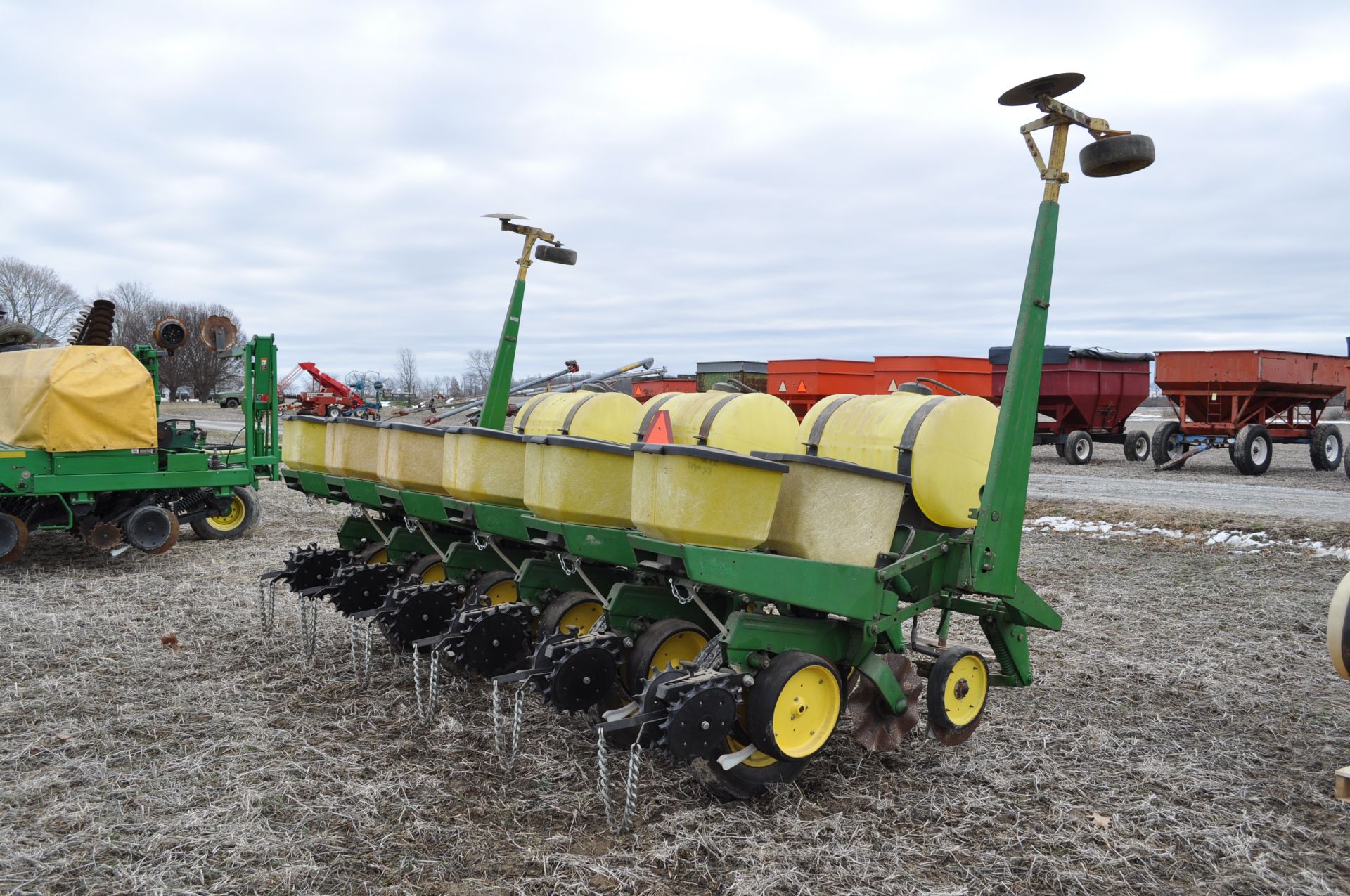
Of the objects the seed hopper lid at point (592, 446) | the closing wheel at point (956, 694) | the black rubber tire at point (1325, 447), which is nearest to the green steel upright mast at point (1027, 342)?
the closing wheel at point (956, 694)

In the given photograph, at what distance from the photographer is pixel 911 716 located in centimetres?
432

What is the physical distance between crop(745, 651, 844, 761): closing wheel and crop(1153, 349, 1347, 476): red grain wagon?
1556 centimetres

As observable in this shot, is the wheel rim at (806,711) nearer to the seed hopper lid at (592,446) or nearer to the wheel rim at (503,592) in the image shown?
the seed hopper lid at (592,446)

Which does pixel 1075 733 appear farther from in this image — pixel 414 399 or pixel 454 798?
pixel 414 399

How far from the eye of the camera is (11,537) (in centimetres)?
872

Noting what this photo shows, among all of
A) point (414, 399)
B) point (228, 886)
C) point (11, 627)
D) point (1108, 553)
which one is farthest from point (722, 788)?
point (414, 399)

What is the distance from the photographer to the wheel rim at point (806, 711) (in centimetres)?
378

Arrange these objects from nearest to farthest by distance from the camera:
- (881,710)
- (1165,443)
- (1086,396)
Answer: (881,710)
(1165,443)
(1086,396)

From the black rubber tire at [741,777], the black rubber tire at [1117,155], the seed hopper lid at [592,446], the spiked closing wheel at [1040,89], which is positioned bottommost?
the black rubber tire at [741,777]

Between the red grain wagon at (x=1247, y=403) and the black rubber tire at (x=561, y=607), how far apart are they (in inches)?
605

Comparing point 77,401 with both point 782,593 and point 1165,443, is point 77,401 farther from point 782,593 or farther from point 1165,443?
point 1165,443

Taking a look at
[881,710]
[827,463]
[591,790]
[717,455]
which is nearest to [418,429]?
[591,790]

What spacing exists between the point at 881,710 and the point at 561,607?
1.73m

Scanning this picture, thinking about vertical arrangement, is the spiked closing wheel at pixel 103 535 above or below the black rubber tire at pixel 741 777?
above
